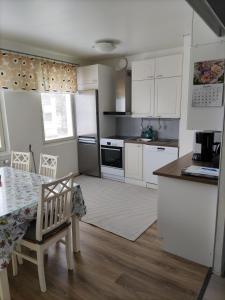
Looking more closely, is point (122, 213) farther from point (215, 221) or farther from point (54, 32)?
point (54, 32)

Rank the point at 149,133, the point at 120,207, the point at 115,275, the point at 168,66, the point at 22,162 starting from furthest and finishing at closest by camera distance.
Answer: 1. the point at 149,133
2. the point at 168,66
3. the point at 120,207
4. the point at 22,162
5. the point at 115,275

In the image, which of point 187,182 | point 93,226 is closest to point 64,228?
point 93,226

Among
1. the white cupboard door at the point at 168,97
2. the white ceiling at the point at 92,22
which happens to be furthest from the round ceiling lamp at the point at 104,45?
the white cupboard door at the point at 168,97

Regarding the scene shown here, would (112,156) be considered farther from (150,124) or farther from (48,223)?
(48,223)

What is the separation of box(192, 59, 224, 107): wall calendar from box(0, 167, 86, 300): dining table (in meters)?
1.43

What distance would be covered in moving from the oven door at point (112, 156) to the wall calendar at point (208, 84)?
2489 mm

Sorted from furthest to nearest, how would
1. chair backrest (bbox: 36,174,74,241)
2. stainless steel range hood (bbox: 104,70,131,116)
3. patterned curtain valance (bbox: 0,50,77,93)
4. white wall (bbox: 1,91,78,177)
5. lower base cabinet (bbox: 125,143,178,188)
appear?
stainless steel range hood (bbox: 104,70,131,116)
lower base cabinet (bbox: 125,143,178,188)
white wall (bbox: 1,91,78,177)
patterned curtain valance (bbox: 0,50,77,93)
chair backrest (bbox: 36,174,74,241)

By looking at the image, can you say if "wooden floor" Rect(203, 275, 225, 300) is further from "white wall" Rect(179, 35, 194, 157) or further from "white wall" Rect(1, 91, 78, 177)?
"white wall" Rect(1, 91, 78, 177)

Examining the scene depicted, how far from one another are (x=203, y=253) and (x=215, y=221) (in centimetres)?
38

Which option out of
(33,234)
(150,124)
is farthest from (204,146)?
→ (150,124)

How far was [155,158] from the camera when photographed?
3.98m

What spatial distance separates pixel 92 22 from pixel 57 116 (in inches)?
87.7

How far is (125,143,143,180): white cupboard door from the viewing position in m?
4.17

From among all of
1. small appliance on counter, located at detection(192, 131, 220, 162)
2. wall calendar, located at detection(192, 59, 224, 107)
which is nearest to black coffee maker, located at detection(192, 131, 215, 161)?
small appliance on counter, located at detection(192, 131, 220, 162)
